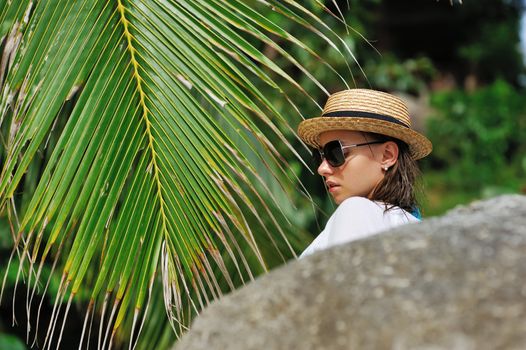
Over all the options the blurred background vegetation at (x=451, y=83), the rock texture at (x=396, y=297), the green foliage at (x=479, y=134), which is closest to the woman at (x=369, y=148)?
the rock texture at (x=396, y=297)

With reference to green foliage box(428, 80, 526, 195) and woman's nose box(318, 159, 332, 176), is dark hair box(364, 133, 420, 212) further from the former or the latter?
green foliage box(428, 80, 526, 195)

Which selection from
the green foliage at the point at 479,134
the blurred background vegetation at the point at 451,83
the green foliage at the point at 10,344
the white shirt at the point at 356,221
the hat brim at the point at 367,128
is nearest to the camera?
the white shirt at the point at 356,221

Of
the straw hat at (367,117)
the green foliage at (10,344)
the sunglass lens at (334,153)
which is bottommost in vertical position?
the green foliage at (10,344)

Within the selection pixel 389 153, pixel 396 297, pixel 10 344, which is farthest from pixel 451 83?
pixel 396 297

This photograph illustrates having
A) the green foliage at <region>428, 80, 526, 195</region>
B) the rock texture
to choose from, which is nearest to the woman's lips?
the rock texture

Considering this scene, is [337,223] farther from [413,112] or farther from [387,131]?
[413,112]

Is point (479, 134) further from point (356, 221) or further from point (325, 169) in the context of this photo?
point (356, 221)

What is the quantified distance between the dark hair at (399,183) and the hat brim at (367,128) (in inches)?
1.2

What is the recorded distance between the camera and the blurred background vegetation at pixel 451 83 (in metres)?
5.28

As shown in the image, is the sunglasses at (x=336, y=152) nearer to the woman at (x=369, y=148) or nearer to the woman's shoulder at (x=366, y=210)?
the woman at (x=369, y=148)

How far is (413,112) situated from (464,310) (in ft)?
40.8

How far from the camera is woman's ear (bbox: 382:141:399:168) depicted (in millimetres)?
2227

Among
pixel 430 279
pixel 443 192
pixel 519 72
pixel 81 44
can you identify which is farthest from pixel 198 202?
pixel 519 72

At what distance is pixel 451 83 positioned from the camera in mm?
A: 15281
